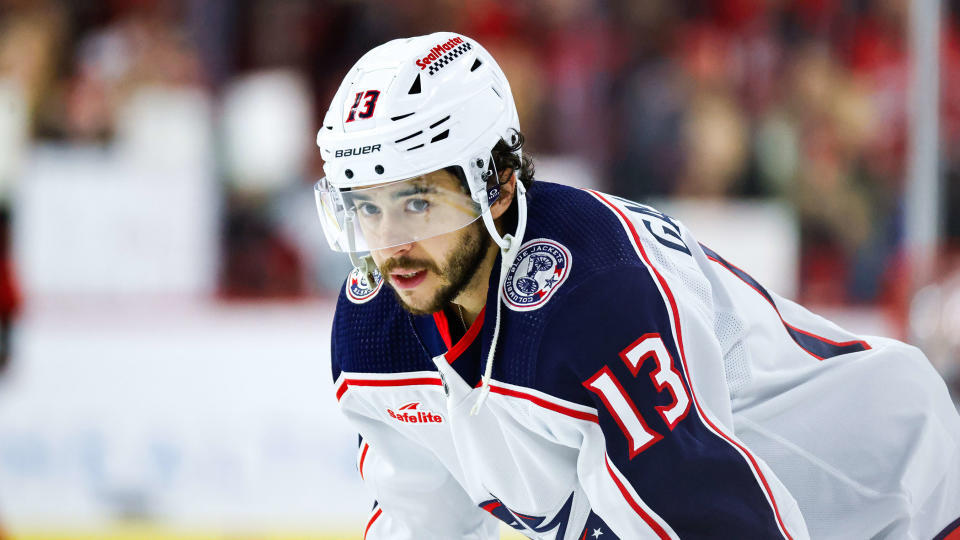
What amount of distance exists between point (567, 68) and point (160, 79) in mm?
1592

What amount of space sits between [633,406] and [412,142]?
496mm

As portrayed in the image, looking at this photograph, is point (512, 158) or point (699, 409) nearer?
point (699, 409)

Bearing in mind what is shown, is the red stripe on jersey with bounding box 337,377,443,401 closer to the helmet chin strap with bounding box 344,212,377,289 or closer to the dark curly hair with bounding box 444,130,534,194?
the helmet chin strap with bounding box 344,212,377,289

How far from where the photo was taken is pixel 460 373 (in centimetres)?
186

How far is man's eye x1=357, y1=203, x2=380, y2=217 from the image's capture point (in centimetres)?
178

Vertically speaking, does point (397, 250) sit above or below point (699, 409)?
above

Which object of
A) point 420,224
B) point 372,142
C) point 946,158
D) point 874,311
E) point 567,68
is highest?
point 372,142

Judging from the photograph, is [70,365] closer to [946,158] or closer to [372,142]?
[372,142]

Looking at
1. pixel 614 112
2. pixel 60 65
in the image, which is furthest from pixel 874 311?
pixel 60 65

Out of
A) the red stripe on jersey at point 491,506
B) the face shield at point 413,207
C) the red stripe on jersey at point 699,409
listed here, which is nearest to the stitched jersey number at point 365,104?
the face shield at point 413,207

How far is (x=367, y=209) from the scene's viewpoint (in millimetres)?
1782

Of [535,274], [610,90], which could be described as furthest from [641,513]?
[610,90]

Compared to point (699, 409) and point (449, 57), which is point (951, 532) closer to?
point (699, 409)

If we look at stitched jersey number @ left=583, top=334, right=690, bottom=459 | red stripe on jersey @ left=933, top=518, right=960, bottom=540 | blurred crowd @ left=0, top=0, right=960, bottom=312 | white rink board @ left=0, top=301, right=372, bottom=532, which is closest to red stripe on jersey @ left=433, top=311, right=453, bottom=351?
stitched jersey number @ left=583, top=334, right=690, bottom=459
